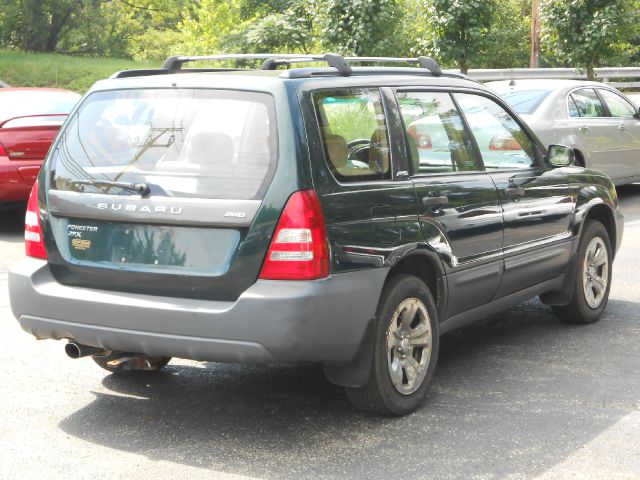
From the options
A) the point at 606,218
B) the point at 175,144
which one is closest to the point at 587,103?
the point at 606,218

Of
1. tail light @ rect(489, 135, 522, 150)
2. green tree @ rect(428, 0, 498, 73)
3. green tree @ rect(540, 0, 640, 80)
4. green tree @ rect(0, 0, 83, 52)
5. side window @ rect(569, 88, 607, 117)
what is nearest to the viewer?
tail light @ rect(489, 135, 522, 150)

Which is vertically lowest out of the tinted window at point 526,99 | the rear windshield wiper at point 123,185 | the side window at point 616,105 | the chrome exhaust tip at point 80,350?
the chrome exhaust tip at point 80,350

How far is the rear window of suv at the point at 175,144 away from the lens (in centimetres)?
486

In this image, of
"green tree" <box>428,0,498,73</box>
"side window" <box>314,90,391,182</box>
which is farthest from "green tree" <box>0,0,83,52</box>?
"side window" <box>314,90,391,182</box>

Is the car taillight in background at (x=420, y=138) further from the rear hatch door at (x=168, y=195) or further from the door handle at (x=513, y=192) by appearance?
the rear hatch door at (x=168, y=195)

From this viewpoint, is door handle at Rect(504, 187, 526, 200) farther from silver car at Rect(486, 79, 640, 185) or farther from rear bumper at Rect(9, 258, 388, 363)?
silver car at Rect(486, 79, 640, 185)

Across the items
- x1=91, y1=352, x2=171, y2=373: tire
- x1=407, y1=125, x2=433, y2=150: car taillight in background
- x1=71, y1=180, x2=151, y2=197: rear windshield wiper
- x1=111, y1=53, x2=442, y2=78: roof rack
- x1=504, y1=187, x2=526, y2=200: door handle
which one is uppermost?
x1=111, y1=53, x2=442, y2=78: roof rack

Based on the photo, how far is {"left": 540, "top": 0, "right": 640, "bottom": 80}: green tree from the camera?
22.6 m

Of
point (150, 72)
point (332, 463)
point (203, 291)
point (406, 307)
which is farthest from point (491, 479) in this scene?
point (150, 72)

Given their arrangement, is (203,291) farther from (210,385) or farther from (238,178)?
(210,385)

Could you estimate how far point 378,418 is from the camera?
17.6ft

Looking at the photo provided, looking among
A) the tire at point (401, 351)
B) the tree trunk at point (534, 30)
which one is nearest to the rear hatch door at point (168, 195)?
the tire at point (401, 351)

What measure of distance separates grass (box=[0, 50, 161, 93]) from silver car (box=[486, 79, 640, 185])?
96.0 ft

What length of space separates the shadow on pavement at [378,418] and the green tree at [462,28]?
16.8 m
